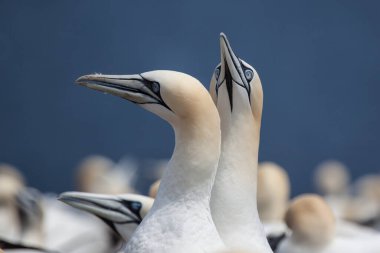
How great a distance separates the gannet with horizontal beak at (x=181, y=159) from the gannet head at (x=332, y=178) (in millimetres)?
9755

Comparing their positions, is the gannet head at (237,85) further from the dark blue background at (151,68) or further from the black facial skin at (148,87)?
the dark blue background at (151,68)

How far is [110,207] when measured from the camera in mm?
5129

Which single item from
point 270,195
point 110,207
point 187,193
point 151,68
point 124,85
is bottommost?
point 110,207

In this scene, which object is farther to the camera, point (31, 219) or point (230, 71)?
point (31, 219)

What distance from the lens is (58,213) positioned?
990cm

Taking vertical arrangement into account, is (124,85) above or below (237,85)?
below

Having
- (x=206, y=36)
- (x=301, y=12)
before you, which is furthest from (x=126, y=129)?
(x=301, y=12)

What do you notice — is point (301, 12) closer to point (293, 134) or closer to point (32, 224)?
point (293, 134)

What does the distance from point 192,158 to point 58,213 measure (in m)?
6.00

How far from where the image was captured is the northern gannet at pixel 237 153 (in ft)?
14.4

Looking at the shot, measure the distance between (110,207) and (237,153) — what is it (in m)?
0.81

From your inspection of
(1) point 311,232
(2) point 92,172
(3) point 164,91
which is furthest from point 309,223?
(2) point 92,172

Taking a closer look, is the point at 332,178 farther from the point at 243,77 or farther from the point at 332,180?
the point at 243,77

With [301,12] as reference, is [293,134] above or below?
below
